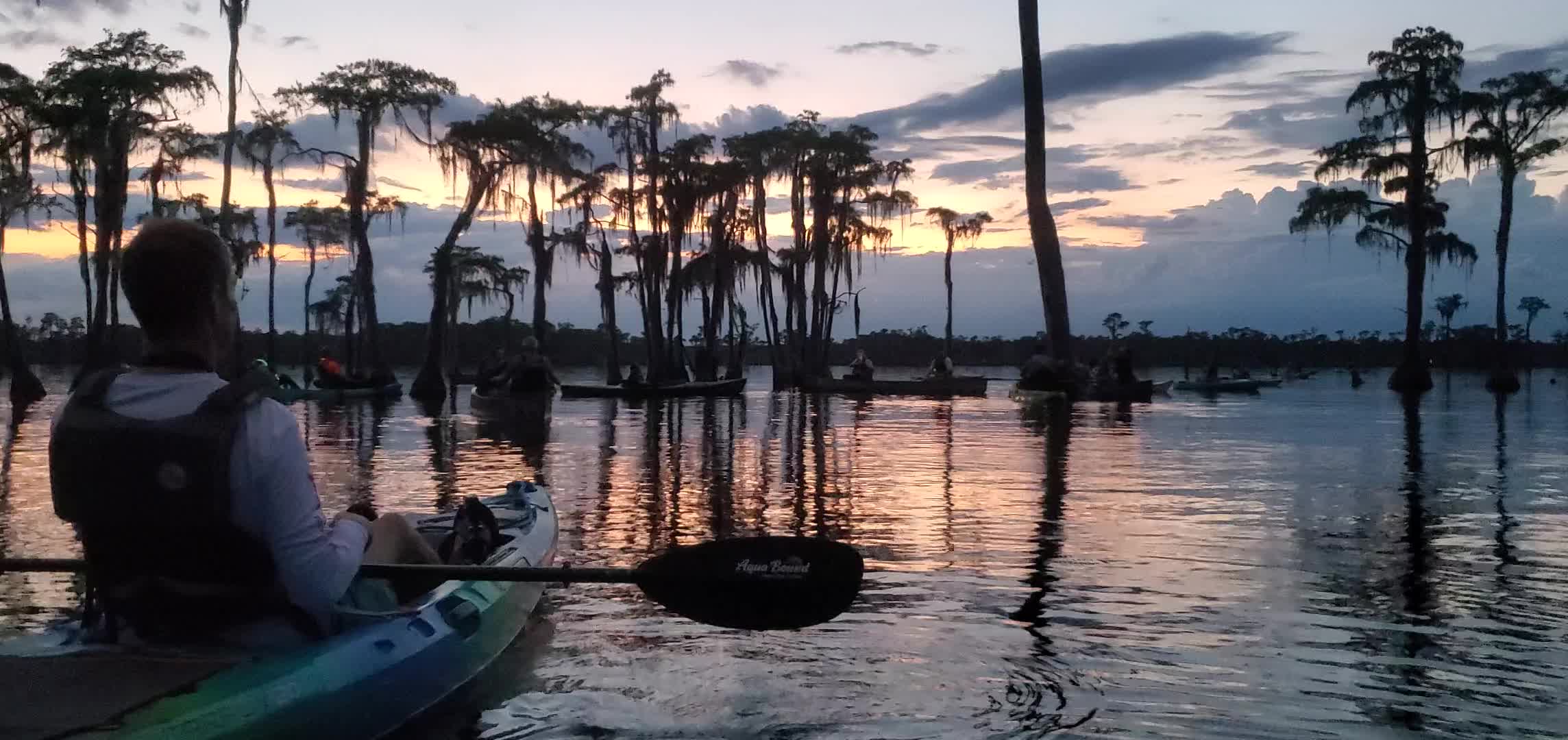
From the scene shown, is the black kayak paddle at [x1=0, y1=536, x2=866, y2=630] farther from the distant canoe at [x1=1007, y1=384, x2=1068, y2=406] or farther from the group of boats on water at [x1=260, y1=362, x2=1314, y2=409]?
the distant canoe at [x1=1007, y1=384, x2=1068, y2=406]

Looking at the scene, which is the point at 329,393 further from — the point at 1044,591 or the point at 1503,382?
the point at 1503,382

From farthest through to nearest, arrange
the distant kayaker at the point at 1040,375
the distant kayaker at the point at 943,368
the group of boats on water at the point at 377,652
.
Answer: the distant kayaker at the point at 943,368, the distant kayaker at the point at 1040,375, the group of boats on water at the point at 377,652

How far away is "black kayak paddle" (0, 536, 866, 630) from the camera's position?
4.49 m

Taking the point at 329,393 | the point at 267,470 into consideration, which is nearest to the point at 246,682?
the point at 267,470

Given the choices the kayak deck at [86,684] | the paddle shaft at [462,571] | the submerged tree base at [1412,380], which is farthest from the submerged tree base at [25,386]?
the submerged tree base at [1412,380]

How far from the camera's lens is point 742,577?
4543 millimetres

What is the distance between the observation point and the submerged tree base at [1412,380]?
42.9 m

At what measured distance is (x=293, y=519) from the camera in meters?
3.17

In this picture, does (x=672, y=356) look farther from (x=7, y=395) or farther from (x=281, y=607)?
(x=281, y=607)

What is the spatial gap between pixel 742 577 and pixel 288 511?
1802 mm

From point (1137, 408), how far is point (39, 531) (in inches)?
978

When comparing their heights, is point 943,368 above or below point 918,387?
above

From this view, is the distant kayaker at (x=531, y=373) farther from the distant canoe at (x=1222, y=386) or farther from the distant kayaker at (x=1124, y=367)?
the distant canoe at (x=1222, y=386)

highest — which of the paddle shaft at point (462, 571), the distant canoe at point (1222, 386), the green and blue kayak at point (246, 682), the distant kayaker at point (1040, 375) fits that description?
the distant kayaker at point (1040, 375)
